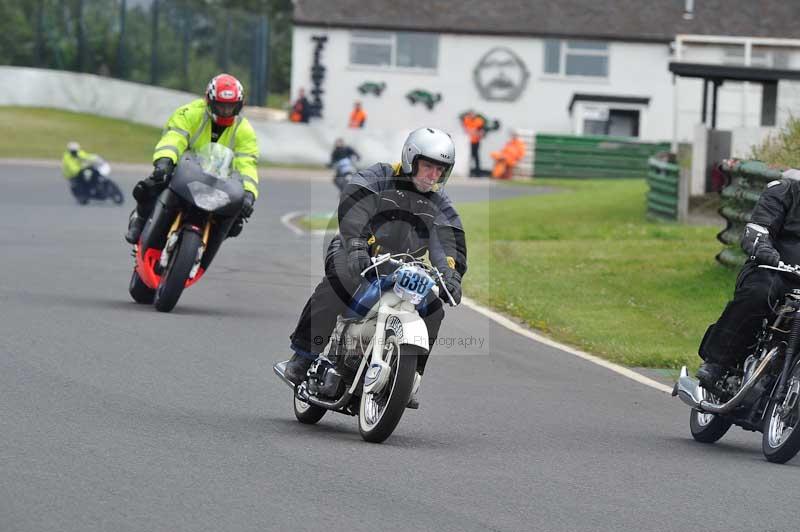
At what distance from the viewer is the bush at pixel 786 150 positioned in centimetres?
1758

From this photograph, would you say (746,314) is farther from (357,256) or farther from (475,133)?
(475,133)

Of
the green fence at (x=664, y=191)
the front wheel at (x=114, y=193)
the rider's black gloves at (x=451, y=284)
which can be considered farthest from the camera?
the front wheel at (x=114, y=193)

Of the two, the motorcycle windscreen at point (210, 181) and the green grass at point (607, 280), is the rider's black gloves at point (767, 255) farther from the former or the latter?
the motorcycle windscreen at point (210, 181)

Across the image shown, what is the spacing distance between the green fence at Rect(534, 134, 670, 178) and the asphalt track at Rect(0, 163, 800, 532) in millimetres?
34173

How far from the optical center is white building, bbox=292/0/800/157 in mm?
54806

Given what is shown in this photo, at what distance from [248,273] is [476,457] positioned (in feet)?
33.9

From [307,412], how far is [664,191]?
61.2ft

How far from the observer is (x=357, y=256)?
827 centimetres

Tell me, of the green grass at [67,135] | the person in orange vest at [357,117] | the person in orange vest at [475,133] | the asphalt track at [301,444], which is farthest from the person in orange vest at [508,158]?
the asphalt track at [301,444]

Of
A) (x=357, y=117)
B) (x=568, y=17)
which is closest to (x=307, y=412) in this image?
(x=357, y=117)

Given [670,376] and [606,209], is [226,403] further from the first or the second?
[606,209]

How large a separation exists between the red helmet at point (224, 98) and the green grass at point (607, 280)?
330 centimetres

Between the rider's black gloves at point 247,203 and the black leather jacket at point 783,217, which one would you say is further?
the rider's black gloves at point 247,203

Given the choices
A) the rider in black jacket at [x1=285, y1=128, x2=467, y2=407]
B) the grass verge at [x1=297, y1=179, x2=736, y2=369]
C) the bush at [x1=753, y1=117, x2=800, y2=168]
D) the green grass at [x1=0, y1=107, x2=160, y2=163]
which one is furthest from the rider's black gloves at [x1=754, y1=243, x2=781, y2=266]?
the green grass at [x1=0, y1=107, x2=160, y2=163]
